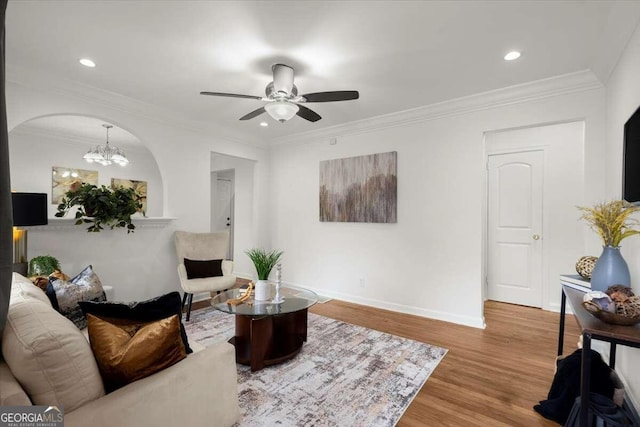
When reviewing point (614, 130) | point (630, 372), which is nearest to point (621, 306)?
point (630, 372)

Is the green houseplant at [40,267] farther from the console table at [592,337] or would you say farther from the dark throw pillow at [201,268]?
the console table at [592,337]

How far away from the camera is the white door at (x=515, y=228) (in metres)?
4.04

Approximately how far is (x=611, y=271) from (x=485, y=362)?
4.09 ft

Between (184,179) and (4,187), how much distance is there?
3.14 metres

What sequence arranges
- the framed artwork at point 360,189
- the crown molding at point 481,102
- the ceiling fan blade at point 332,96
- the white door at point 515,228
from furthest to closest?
the white door at point 515,228
the framed artwork at point 360,189
the crown molding at point 481,102
the ceiling fan blade at point 332,96

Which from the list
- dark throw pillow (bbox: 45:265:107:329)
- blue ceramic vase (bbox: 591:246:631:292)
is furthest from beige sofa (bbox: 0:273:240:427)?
blue ceramic vase (bbox: 591:246:631:292)

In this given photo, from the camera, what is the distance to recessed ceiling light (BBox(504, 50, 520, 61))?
2.34 m

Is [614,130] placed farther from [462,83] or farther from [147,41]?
[147,41]

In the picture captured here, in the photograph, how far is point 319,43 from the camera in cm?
223

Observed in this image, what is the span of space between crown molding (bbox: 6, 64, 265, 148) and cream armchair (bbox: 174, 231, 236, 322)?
1.45 metres

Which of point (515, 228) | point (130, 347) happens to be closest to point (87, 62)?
point (130, 347)

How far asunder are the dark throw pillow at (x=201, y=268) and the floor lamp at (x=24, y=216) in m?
1.41

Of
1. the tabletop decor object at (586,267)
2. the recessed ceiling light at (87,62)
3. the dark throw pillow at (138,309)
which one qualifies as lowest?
the dark throw pillow at (138,309)

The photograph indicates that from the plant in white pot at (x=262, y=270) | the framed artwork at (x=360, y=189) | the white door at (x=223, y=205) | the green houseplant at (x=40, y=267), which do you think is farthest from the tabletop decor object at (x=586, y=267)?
the white door at (x=223, y=205)
